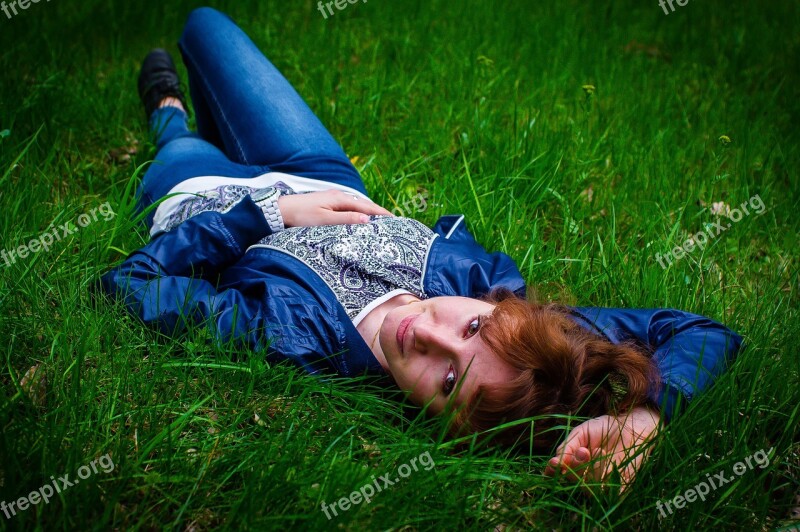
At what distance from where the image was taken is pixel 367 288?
2.45m

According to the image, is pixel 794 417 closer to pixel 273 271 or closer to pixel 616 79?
pixel 273 271

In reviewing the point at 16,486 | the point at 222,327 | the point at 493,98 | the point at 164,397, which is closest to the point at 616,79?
the point at 493,98

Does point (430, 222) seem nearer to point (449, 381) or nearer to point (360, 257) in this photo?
point (360, 257)

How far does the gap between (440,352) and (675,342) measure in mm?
784

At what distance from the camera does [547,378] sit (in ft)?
6.59

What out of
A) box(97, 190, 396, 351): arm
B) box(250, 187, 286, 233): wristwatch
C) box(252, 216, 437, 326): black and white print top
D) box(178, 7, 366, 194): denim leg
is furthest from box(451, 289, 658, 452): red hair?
box(178, 7, 366, 194): denim leg

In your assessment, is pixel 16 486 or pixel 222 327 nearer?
pixel 16 486

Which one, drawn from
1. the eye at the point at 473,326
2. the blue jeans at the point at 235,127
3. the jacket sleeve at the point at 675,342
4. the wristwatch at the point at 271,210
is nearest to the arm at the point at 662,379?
the jacket sleeve at the point at 675,342

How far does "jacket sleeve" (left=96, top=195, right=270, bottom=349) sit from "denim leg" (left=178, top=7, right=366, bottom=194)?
65 cm

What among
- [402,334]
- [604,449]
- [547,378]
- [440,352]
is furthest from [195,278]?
[604,449]

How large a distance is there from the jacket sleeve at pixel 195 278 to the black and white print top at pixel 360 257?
0.13m

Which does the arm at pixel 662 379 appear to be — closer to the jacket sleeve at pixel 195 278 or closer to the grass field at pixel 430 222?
the grass field at pixel 430 222

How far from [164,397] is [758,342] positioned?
1.88 m

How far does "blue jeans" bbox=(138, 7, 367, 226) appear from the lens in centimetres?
309
